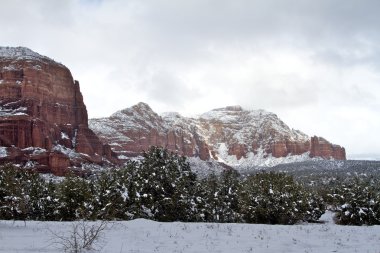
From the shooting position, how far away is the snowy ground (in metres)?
15.6

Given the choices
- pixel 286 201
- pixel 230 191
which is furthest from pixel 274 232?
pixel 230 191

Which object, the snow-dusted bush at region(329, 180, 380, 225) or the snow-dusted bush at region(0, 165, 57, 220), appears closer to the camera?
the snow-dusted bush at region(0, 165, 57, 220)

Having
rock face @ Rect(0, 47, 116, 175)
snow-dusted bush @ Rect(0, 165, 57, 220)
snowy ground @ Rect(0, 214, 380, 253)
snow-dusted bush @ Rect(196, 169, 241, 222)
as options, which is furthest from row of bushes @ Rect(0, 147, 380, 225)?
rock face @ Rect(0, 47, 116, 175)

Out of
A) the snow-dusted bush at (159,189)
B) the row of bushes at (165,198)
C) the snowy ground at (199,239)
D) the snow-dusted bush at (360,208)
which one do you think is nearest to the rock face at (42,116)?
the row of bushes at (165,198)

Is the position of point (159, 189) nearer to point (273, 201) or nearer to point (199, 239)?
point (273, 201)

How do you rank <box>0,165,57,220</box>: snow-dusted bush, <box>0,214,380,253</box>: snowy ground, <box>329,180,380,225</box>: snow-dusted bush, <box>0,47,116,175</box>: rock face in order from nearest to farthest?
<box>0,214,380,253</box>: snowy ground
<box>0,165,57,220</box>: snow-dusted bush
<box>329,180,380,225</box>: snow-dusted bush
<box>0,47,116,175</box>: rock face

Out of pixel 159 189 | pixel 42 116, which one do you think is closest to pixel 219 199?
pixel 159 189

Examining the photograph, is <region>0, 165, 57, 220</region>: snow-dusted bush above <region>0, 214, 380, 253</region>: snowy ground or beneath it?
above

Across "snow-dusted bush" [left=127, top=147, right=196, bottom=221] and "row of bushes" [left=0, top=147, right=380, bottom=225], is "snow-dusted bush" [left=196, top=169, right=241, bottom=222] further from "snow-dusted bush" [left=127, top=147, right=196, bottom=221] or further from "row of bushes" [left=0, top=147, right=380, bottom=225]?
"snow-dusted bush" [left=127, top=147, right=196, bottom=221]

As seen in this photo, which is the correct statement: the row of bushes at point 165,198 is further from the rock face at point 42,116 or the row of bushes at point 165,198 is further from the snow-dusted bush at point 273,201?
the rock face at point 42,116

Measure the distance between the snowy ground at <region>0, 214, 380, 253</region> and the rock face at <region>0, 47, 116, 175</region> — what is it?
11840cm

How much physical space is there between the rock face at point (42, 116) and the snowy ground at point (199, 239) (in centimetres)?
11840

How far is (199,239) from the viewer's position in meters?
17.9

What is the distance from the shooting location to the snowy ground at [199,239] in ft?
51.2
